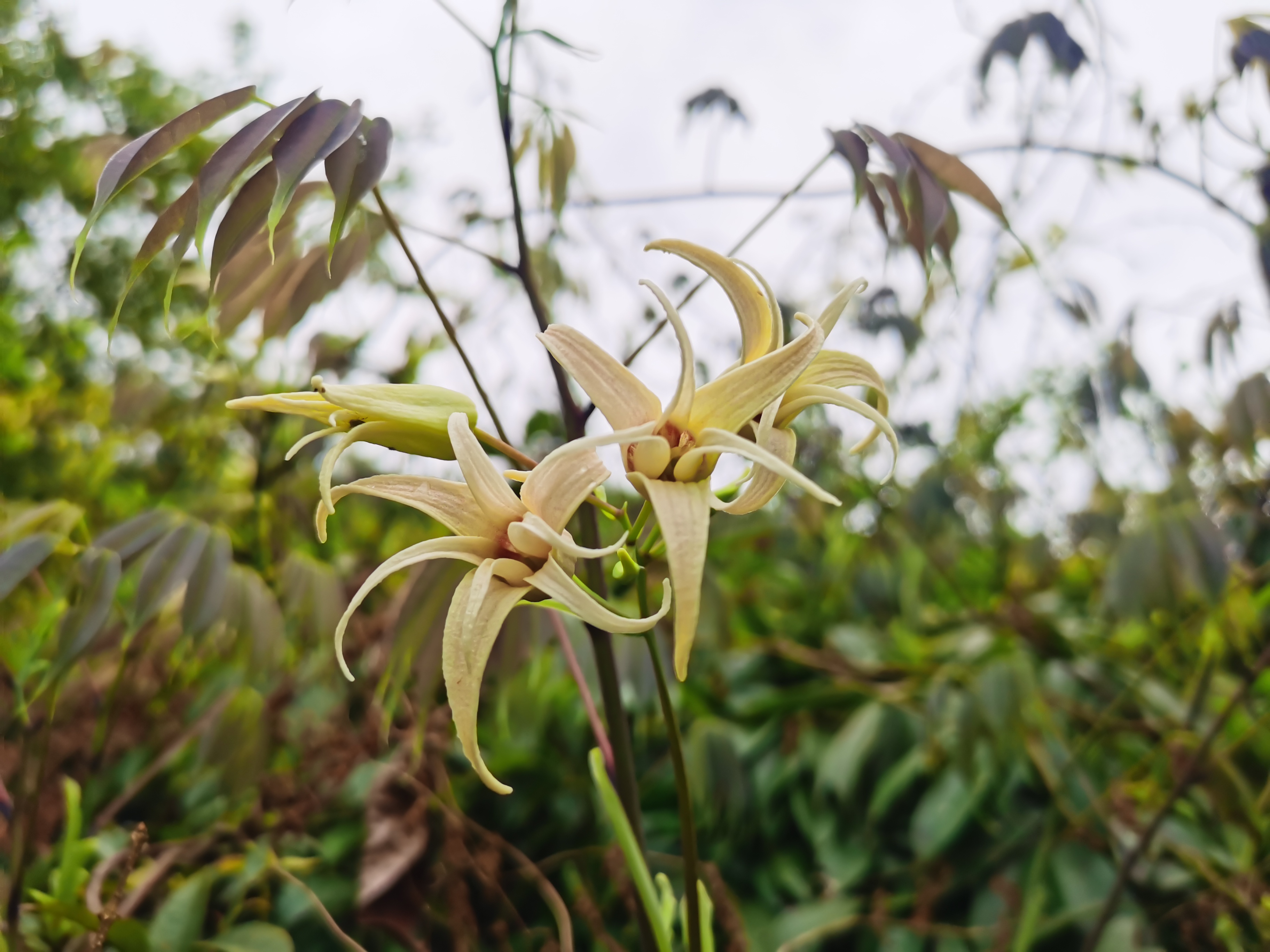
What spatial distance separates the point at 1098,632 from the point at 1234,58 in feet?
3.11

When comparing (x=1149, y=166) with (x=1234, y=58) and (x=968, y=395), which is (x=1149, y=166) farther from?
(x=968, y=395)

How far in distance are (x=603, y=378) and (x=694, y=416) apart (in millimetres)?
36

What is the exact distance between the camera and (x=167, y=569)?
53 cm

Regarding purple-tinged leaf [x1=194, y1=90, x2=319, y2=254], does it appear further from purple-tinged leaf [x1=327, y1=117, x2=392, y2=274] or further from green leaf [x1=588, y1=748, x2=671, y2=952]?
green leaf [x1=588, y1=748, x2=671, y2=952]

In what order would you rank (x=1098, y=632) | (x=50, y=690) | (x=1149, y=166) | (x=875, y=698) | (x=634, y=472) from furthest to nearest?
(x=1098, y=632) < (x=875, y=698) < (x=1149, y=166) < (x=50, y=690) < (x=634, y=472)

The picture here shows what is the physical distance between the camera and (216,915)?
Result: 0.71m

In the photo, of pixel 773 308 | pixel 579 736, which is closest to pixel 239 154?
pixel 773 308

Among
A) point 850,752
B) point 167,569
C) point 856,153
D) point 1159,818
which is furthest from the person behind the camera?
point 850,752

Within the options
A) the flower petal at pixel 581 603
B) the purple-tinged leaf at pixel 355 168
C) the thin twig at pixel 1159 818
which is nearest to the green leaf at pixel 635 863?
the flower petal at pixel 581 603

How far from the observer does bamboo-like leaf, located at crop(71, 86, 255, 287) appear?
31cm

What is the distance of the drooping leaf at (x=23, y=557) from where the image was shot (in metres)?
0.46

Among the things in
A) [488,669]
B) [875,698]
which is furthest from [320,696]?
[875,698]

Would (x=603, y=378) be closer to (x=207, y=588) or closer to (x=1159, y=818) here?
(x=207, y=588)

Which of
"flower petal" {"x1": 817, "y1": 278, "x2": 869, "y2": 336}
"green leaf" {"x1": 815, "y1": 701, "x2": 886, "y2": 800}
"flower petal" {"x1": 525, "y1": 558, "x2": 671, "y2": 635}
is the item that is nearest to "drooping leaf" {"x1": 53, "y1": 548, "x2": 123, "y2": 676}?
"flower petal" {"x1": 525, "y1": 558, "x2": 671, "y2": 635}
